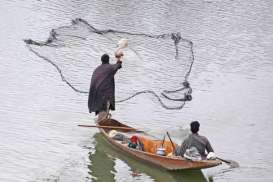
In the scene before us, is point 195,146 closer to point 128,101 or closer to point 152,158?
point 152,158

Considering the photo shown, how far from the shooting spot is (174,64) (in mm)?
20406

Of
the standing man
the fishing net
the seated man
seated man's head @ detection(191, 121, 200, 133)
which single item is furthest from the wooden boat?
the fishing net

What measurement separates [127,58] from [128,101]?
120cm

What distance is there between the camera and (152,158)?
1435cm

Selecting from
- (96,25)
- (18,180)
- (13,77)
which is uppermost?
(96,25)

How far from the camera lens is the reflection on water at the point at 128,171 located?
14234mm

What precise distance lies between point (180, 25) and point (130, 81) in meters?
8.17

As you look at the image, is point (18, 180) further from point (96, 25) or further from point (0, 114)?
point (96, 25)

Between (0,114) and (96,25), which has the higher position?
(96,25)

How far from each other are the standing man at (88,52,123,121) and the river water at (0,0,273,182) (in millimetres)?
657

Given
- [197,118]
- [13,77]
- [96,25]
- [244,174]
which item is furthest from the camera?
[96,25]

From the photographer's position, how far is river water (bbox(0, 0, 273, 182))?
14.6m

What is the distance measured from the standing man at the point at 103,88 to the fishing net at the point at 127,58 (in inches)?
39.1

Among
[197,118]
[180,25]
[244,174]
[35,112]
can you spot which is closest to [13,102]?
[35,112]
